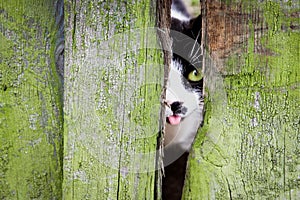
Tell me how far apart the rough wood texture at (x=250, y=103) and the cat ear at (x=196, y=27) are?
5 centimetres

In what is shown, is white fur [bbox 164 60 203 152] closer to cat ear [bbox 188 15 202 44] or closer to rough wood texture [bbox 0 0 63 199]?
cat ear [bbox 188 15 202 44]

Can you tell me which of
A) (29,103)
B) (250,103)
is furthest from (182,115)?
(29,103)

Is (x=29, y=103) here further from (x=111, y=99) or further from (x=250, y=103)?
(x=250, y=103)

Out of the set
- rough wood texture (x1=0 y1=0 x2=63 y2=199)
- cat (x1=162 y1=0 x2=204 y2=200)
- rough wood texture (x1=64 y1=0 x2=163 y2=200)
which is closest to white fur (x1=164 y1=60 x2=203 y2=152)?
cat (x1=162 y1=0 x2=204 y2=200)

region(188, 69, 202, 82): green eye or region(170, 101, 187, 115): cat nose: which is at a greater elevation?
region(188, 69, 202, 82): green eye

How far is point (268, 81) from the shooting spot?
0.76 metres

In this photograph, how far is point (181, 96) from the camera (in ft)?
2.85

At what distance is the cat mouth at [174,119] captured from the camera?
888 mm

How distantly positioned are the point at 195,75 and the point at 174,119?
0.12 m

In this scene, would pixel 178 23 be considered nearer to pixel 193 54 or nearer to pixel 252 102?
pixel 193 54

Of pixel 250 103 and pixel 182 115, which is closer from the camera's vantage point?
pixel 250 103

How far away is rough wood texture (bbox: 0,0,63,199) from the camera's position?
0.82 m

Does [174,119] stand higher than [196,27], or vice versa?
[196,27]

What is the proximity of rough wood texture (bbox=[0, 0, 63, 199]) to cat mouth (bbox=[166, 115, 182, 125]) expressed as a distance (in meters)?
0.24
